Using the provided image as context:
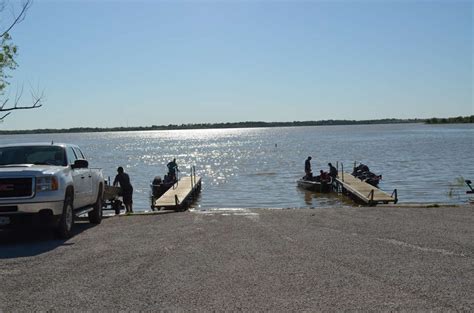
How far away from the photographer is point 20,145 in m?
12.3

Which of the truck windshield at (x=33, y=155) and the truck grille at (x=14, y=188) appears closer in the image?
the truck grille at (x=14, y=188)

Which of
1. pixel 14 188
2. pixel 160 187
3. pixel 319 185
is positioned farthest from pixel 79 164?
pixel 319 185

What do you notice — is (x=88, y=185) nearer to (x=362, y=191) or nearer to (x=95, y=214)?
(x=95, y=214)

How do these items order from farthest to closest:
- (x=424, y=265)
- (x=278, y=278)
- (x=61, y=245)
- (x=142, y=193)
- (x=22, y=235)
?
(x=142, y=193)
(x=22, y=235)
(x=61, y=245)
(x=424, y=265)
(x=278, y=278)

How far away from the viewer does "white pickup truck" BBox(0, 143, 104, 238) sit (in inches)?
407

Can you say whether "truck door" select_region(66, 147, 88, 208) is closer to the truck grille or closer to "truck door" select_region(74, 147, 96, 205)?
"truck door" select_region(74, 147, 96, 205)

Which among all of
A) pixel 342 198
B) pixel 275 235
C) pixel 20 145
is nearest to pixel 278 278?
pixel 275 235

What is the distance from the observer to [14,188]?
34.1ft

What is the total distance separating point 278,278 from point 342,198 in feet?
74.3

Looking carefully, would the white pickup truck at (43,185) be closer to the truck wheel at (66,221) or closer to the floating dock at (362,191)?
the truck wheel at (66,221)

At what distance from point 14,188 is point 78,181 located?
1.93 m

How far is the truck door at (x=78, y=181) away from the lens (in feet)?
39.3

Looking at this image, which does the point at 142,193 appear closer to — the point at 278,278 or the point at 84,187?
the point at 84,187

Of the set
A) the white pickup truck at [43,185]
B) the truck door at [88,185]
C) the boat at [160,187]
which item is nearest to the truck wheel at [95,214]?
the truck door at [88,185]
